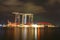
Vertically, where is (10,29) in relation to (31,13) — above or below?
below

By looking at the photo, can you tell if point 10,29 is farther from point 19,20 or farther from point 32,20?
point 32,20

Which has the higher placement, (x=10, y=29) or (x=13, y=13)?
(x=13, y=13)

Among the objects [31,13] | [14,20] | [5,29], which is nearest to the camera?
[31,13]

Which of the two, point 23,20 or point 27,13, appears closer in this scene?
point 27,13

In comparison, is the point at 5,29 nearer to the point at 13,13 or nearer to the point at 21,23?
the point at 21,23

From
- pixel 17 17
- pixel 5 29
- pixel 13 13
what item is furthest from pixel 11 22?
pixel 5 29

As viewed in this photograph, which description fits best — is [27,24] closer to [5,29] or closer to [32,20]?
[32,20]

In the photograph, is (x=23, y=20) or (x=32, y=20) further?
(x=23, y=20)

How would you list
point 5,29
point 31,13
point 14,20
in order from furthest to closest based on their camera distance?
point 5,29
point 14,20
point 31,13

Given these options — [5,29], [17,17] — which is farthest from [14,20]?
[5,29]
